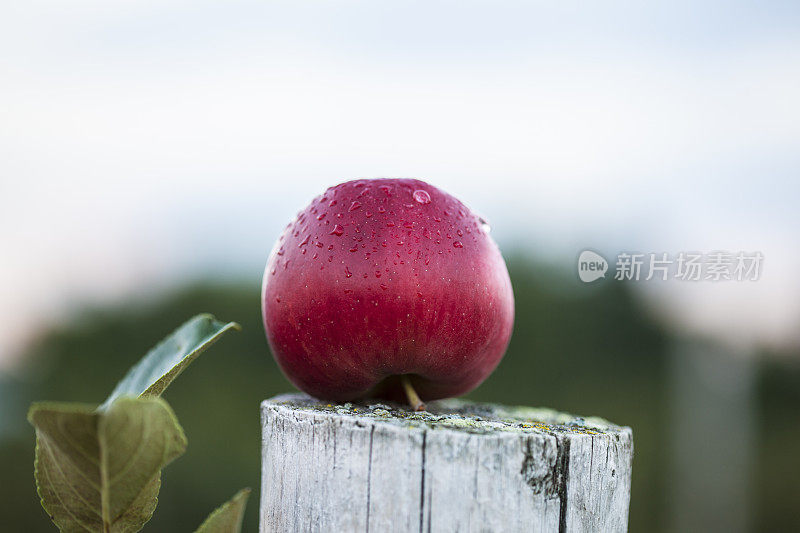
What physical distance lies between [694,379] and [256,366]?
3077 millimetres

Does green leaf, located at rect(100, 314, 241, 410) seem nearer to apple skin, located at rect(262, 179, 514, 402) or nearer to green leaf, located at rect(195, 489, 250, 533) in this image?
apple skin, located at rect(262, 179, 514, 402)

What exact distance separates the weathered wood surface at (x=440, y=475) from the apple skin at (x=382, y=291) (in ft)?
0.34

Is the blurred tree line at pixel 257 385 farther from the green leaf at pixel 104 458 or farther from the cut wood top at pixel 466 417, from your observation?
the green leaf at pixel 104 458

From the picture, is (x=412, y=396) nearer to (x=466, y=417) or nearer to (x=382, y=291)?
(x=466, y=417)

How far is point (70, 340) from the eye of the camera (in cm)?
457

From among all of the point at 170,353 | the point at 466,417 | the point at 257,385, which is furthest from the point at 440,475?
the point at 257,385

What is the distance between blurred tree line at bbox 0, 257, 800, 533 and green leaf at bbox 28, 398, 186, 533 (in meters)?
3.48

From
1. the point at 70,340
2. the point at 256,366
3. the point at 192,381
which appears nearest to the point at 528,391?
the point at 256,366

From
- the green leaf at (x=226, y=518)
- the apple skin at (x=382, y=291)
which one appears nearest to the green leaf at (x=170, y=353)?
the apple skin at (x=382, y=291)

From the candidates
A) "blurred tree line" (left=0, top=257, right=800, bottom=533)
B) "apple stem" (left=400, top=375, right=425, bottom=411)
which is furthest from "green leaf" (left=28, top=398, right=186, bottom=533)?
"blurred tree line" (left=0, top=257, right=800, bottom=533)

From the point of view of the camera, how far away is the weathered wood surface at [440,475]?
30.8 inches

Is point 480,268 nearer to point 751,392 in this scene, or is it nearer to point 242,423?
point 242,423

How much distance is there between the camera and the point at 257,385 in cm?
445

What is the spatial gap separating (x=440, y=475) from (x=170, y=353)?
1.59 ft
